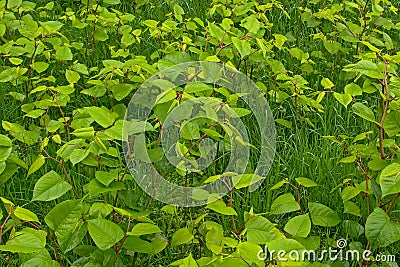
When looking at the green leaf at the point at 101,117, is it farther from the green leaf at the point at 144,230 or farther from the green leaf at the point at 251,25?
the green leaf at the point at 251,25

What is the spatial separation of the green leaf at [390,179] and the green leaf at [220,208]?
0.43 meters

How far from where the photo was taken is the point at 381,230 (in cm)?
183

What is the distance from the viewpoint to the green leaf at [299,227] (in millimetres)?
1742

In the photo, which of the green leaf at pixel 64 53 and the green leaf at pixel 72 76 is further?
the green leaf at pixel 64 53

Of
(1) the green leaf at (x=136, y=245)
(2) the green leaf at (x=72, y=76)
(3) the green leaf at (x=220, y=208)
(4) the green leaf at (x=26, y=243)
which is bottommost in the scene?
(1) the green leaf at (x=136, y=245)

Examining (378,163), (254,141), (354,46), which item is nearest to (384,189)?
(378,163)

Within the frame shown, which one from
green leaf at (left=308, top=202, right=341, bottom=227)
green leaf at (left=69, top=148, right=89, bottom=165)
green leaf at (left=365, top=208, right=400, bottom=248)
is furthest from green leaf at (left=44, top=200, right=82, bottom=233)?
green leaf at (left=365, top=208, right=400, bottom=248)

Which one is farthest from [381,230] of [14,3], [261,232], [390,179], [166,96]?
[14,3]

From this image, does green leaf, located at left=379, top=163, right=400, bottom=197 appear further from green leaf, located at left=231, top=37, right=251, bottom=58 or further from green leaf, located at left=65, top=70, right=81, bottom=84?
green leaf, located at left=65, top=70, right=81, bottom=84

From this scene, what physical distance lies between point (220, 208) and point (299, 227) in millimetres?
241

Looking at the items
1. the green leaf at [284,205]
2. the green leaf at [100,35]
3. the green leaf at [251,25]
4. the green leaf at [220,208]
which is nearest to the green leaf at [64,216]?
the green leaf at [220,208]

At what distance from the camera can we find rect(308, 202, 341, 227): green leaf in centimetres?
199

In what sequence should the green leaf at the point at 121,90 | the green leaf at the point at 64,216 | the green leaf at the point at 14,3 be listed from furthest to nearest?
the green leaf at the point at 14,3
the green leaf at the point at 121,90
the green leaf at the point at 64,216

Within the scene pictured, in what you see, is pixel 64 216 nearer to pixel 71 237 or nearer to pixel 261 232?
pixel 71 237
